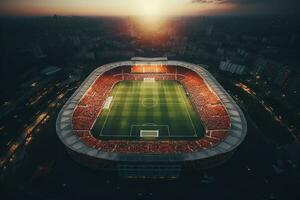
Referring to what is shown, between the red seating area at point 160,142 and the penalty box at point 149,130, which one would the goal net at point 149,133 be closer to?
the penalty box at point 149,130

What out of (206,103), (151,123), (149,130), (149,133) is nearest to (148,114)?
(151,123)

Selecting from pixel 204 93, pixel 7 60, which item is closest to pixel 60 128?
pixel 204 93

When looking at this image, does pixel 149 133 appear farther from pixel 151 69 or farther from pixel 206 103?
pixel 151 69

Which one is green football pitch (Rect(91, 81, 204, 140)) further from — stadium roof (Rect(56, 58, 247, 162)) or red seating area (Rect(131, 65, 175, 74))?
red seating area (Rect(131, 65, 175, 74))

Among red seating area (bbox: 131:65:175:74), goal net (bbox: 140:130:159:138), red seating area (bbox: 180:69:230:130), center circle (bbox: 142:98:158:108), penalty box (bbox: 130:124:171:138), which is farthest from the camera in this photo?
red seating area (bbox: 131:65:175:74)

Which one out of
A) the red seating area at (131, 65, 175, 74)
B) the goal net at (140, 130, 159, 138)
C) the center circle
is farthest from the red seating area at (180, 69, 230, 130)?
the goal net at (140, 130, 159, 138)

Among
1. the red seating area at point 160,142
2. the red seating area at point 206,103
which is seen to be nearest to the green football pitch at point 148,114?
the red seating area at point 206,103
